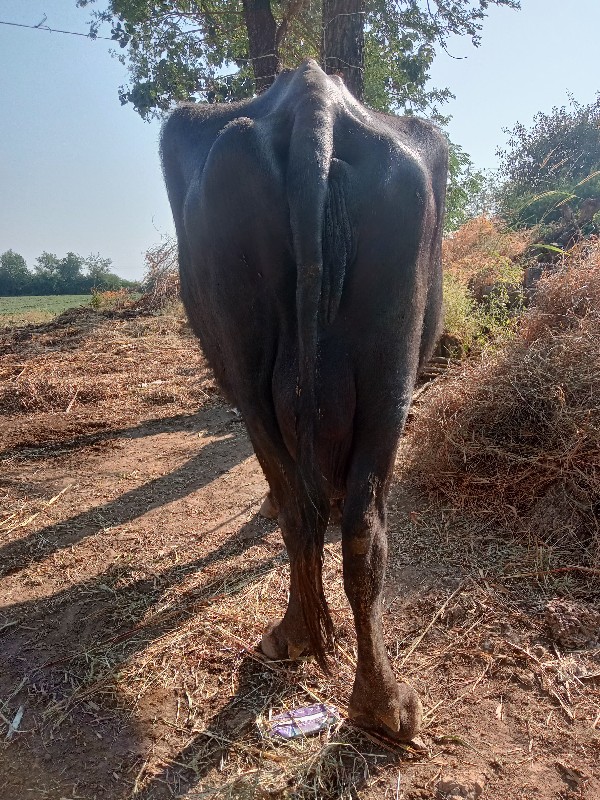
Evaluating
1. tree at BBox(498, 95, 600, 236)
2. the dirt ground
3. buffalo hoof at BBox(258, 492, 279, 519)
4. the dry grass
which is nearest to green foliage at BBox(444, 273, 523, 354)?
the dirt ground

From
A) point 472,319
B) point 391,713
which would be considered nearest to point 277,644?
point 391,713

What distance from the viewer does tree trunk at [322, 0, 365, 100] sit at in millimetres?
5098

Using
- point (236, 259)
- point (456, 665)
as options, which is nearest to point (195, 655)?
point (456, 665)

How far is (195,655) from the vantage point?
106 inches

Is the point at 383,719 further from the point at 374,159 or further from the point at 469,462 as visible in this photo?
the point at 469,462

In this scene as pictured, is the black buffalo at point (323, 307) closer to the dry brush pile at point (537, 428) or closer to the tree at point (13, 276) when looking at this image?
the dry brush pile at point (537, 428)

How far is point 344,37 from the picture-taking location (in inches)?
202

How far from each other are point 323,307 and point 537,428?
8.61 feet

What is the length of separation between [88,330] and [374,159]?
10895 millimetres

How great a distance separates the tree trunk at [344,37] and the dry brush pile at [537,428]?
8.72ft

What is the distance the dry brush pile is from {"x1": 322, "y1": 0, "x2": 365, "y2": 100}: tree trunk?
2.66 metres

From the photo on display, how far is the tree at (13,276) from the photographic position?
39.0 m

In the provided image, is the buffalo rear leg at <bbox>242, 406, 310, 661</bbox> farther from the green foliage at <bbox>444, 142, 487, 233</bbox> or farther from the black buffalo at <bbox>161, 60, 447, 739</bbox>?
the green foliage at <bbox>444, 142, 487, 233</bbox>

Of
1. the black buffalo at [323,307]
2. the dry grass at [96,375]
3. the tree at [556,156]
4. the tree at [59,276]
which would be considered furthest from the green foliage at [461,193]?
the tree at [59,276]
